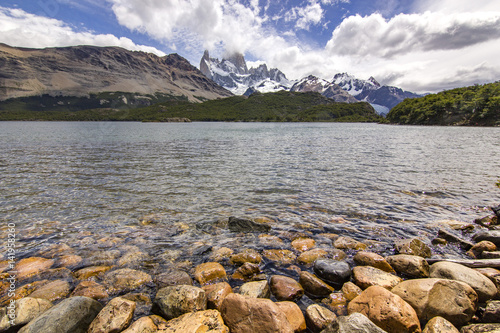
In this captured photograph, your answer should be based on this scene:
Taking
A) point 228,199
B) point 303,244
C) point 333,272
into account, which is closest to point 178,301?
point 333,272

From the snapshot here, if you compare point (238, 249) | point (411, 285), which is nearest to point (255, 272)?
point (238, 249)

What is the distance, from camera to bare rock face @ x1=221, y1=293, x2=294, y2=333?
6242mm

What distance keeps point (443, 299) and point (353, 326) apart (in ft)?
11.4

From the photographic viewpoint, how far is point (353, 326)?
18.5 ft

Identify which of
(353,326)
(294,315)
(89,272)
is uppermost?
(353,326)

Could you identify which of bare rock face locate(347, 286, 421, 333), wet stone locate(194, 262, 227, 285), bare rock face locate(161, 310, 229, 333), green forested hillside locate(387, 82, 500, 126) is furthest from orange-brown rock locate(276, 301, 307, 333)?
green forested hillside locate(387, 82, 500, 126)

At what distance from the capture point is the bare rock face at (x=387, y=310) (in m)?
6.36

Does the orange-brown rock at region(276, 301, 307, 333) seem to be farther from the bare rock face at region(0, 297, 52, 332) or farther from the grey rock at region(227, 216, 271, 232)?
the bare rock face at region(0, 297, 52, 332)

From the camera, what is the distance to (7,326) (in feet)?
20.4

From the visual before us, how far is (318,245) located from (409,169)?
2396cm

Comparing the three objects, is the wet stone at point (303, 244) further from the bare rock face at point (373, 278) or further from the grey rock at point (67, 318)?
the grey rock at point (67, 318)

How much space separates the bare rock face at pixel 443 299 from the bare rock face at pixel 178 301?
6267 mm

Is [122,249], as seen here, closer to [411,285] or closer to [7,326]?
[7,326]

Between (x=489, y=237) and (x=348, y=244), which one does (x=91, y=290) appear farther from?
(x=489, y=237)
